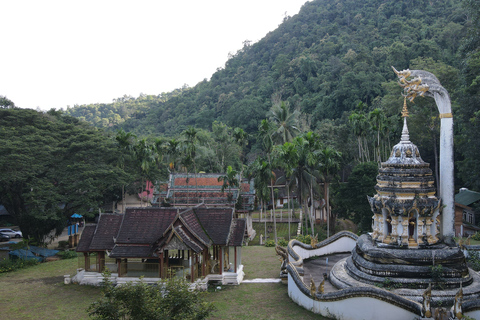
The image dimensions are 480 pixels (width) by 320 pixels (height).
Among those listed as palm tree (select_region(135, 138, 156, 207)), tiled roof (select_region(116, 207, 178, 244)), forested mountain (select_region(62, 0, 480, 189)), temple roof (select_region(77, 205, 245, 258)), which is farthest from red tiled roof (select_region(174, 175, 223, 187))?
tiled roof (select_region(116, 207, 178, 244))

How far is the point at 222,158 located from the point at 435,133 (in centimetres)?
2973

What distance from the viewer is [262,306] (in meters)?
18.5

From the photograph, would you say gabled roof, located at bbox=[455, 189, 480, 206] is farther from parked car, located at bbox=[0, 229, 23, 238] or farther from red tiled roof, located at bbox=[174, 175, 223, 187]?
parked car, located at bbox=[0, 229, 23, 238]

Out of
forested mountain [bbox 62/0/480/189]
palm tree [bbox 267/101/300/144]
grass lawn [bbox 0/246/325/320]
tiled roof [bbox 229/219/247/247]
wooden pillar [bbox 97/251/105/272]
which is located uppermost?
forested mountain [bbox 62/0/480/189]

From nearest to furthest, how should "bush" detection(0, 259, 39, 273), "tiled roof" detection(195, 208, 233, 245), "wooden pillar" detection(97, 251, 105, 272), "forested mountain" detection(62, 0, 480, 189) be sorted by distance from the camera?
"tiled roof" detection(195, 208, 233, 245)
"wooden pillar" detection(97, 251, 105, 272)
"bush" detection(0, 259, 39, 273)
"forested mountain" detection(62, 0, 480, 189)

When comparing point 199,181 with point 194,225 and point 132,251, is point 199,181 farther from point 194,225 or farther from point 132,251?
point 132,251

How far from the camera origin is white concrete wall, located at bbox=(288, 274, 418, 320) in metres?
14.6

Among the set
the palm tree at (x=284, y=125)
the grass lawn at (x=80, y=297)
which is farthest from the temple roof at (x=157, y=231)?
the palm tree at (x=284, y=125)

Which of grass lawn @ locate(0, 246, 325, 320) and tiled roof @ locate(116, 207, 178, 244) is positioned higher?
tiled roof @ locate(116, 207, 178, 244)

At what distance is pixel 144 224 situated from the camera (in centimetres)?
2219

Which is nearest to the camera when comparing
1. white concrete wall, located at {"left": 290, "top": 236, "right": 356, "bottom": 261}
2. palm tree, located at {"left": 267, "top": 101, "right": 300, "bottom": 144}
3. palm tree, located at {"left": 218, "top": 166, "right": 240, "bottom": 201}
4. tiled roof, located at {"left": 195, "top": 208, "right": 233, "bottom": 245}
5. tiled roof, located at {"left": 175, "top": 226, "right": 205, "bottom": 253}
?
tiled roof, located at {"left": 175, "top": 226, "right": 205, "bottom": 253}

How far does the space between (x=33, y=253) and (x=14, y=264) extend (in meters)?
2.35

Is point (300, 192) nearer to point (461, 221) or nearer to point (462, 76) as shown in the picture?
point (461, 221)

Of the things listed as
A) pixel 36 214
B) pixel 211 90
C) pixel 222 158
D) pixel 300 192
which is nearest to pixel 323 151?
pixel 300 192
